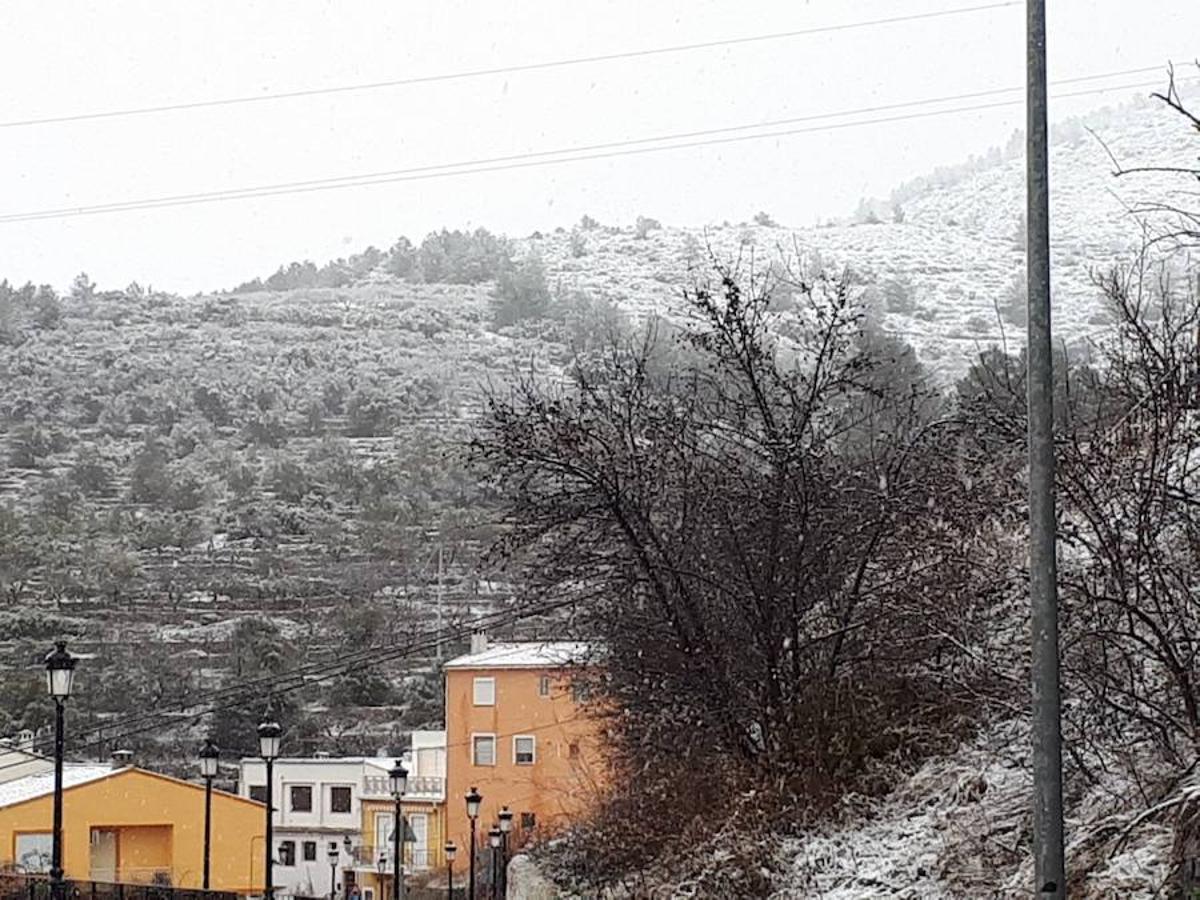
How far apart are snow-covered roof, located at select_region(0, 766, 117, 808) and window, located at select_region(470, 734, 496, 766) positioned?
11373mm

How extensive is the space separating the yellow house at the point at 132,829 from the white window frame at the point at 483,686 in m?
7.85

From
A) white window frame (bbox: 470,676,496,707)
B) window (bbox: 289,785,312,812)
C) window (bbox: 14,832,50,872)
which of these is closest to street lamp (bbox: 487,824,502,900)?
window (bbox: 14,832,50,872)

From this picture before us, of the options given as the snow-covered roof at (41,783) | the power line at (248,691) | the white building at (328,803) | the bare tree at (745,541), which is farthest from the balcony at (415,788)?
the bare tree at (745,541)

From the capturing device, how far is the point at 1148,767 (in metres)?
10.6

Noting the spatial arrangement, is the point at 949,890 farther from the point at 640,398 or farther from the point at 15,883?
the point at 15,883

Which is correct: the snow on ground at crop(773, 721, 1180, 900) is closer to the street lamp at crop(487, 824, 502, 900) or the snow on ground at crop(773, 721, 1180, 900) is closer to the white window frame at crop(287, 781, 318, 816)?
the street lamp at crop(487, 824, 502, 900)

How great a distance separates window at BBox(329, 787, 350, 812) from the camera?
56219 mm

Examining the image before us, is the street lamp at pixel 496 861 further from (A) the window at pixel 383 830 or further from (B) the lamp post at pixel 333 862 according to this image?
(A) the window at pixel 383 830

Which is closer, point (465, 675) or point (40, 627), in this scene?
point (465, 675)

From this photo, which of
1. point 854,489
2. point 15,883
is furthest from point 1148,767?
point 15,883

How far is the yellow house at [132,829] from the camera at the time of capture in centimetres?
4091

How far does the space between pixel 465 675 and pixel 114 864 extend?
1330 centimetres

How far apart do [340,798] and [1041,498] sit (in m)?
50.9

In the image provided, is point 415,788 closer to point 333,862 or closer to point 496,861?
point 333,862
